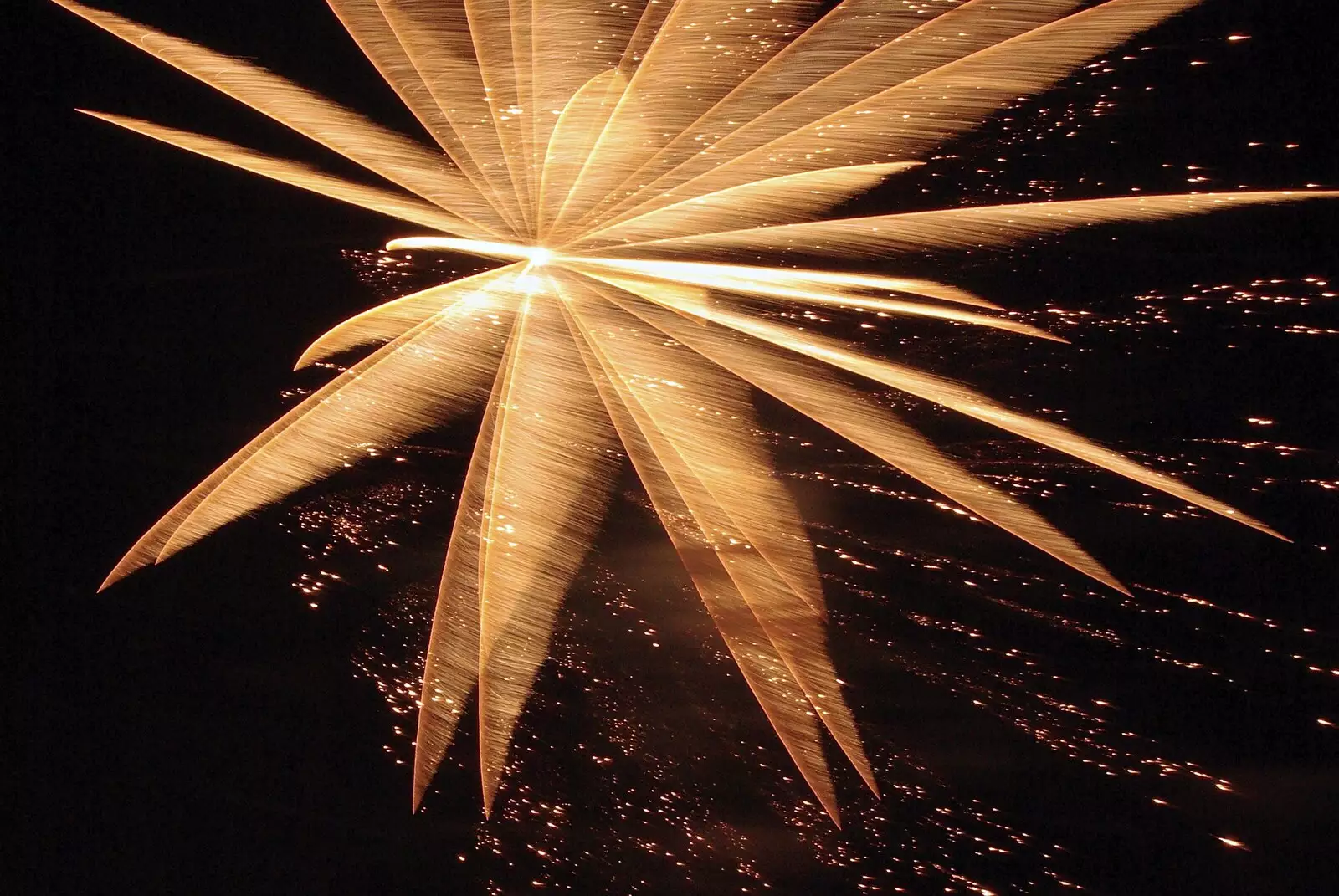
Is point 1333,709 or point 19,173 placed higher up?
point 19,173

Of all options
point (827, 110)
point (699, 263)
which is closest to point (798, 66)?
point (827, 110)

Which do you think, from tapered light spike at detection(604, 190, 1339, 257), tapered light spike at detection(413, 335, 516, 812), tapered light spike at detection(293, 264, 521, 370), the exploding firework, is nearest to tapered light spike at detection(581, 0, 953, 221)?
the exploding firework

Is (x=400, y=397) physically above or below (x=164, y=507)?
above

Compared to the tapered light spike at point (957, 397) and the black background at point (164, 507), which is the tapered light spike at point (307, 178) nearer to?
the black background at point (164, 507)

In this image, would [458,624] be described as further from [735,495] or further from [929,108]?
[929,108]

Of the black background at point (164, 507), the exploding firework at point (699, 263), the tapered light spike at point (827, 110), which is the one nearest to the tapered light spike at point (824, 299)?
the exploding firework at point (699, 263)

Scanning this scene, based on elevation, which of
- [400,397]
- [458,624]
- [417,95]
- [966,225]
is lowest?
[458,624]

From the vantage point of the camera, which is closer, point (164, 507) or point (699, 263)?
point (699, 263)

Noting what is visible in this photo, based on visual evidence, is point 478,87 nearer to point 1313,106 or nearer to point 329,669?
point 329,669

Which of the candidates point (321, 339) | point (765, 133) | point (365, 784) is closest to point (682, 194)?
point (765, 133)
